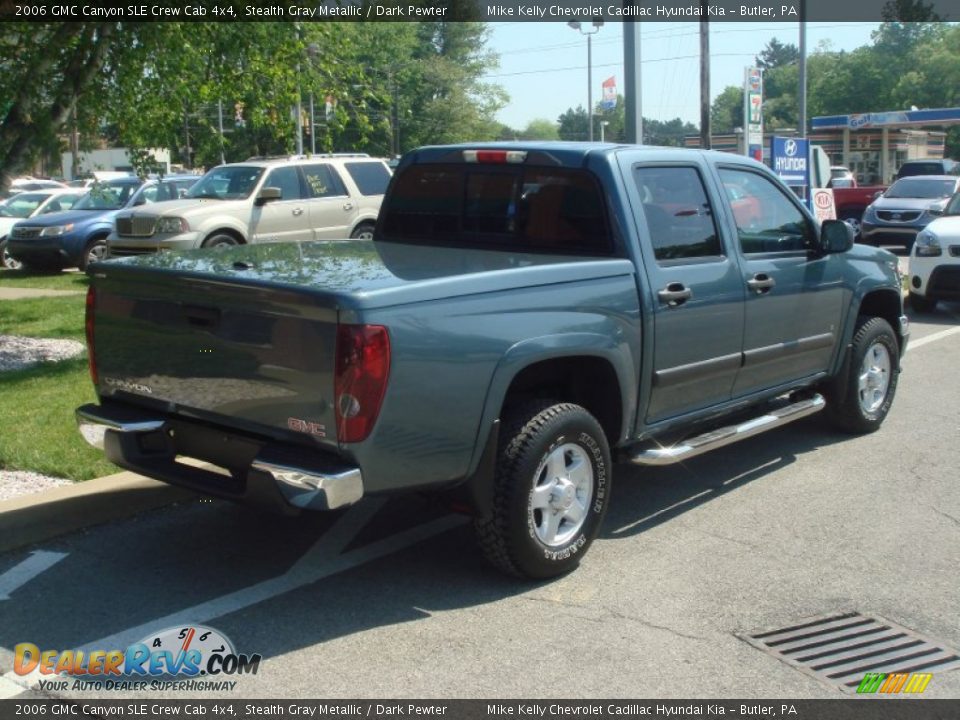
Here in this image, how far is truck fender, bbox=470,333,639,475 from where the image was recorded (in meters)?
4.43

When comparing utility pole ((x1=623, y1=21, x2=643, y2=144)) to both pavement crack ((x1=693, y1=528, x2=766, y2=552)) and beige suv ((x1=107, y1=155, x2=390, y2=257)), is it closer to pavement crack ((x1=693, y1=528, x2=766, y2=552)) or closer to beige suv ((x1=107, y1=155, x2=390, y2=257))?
beige suv ((x1=107, y1=155, x2=390, y2=257))

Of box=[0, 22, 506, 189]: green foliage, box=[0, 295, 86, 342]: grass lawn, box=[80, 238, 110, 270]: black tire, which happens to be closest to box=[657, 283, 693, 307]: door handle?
box=[0, 22, 506, 189]: green foliage

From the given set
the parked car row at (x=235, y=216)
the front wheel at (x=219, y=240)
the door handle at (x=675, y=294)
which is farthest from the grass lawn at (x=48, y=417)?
the parked car row at (x=235, y=216)

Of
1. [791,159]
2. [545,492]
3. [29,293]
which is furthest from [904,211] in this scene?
[545,492]

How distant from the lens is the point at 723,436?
578 cm

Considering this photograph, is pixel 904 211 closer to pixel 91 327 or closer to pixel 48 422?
pixel 48 422

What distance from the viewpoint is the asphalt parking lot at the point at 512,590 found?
3.95 m

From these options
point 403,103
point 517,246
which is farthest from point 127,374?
point 403,103

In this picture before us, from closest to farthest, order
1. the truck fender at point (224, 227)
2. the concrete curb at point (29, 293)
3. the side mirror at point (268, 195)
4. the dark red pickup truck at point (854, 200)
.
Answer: the concrete curb at point (29, 293)
the truck fender at point (224, 227)
the side mirror at point (268, 195)
the dark red pickup truck at point (854, 200)

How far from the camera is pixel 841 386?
7199 millimetres

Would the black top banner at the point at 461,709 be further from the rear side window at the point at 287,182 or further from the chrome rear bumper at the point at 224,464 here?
the rear side window at the point at 287,182

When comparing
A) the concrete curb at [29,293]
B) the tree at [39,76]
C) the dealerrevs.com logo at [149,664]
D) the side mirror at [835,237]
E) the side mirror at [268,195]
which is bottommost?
the dealerrevs.com logo at [149,664]

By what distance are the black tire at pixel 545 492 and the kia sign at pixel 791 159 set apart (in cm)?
1187

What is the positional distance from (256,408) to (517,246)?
1861 millimetres
